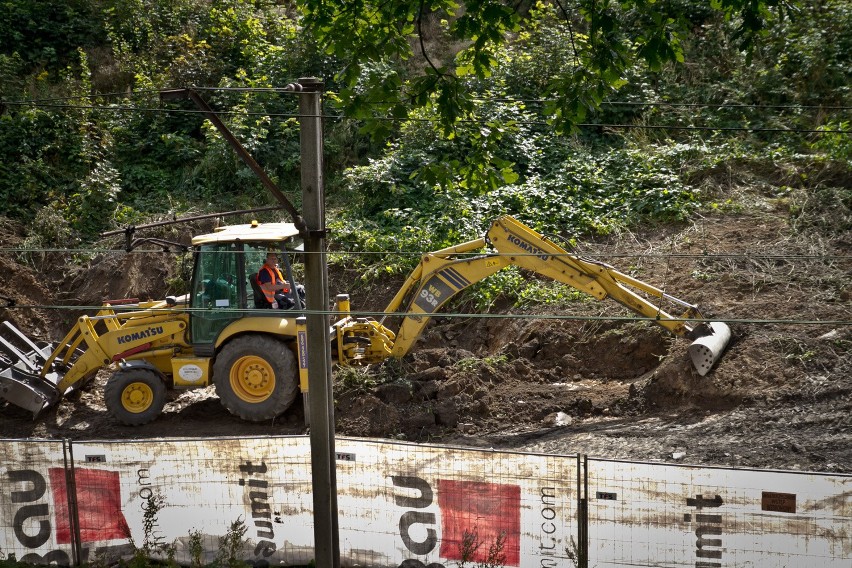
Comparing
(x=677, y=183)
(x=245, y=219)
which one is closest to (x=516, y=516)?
(x=677, y=183)

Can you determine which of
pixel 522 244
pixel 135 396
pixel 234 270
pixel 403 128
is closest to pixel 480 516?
pixel 522 244

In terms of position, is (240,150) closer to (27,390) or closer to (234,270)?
(234,270)

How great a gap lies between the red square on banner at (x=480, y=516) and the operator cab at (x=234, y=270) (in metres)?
4.11

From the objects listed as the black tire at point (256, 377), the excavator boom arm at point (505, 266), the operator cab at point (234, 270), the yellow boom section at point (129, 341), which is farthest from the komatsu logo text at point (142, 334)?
the excavator boom arm at point (505, 266)

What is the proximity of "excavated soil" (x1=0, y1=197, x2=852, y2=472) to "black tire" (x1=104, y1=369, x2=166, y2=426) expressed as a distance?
20cm

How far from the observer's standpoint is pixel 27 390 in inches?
476

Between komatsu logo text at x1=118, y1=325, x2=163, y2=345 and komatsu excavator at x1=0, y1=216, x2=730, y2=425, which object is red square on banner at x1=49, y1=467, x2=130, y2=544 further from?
komatsu logo text at x1=118, y1=325, x2=163, y2=345

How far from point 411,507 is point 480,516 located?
63 centimetres

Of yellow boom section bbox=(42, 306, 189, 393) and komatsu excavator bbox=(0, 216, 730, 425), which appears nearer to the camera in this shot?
komatsu excavator bbox=(0, 216, 730, 425)

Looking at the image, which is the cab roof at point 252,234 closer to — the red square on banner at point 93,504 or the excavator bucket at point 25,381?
the excavator bucket at point 25,381

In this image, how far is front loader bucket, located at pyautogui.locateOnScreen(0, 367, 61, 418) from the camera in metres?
12.1

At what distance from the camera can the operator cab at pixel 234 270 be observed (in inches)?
460

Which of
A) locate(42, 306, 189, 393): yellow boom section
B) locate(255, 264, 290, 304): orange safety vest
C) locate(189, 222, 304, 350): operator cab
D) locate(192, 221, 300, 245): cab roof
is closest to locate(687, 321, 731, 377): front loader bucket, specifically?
locate(189, 222, 304, 350): operator cab

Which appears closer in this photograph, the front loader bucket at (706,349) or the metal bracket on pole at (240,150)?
the metal bracket on pole at (240,150)
